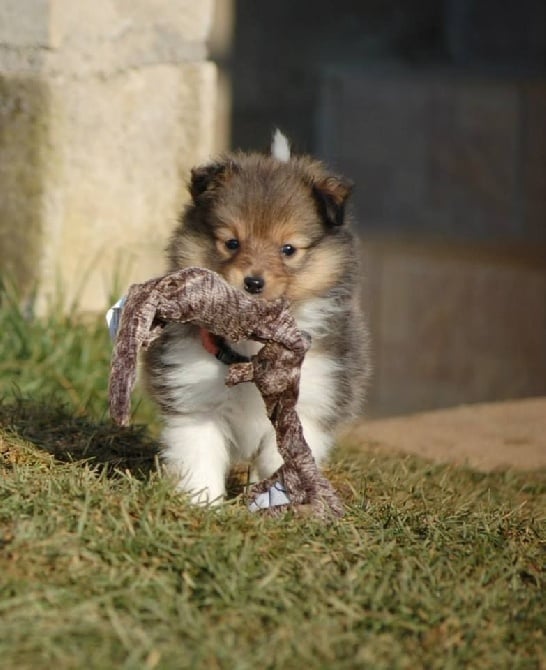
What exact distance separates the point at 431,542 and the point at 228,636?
33.1 inches

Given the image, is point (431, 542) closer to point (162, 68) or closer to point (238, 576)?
point (238, 576)

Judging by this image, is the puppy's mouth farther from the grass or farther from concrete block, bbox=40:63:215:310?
concrete block, bbox=40:63:215:310

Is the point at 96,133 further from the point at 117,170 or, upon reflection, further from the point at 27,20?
the point at 27,20

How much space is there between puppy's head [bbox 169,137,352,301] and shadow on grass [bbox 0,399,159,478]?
63 centimetres

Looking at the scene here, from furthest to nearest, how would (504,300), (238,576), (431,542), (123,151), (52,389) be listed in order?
(504,300) → (123,151) → (52,389) → (431,542) → (238,576)

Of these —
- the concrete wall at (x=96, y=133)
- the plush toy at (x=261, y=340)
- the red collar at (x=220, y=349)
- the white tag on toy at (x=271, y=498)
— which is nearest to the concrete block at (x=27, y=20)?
the concrete wall at (x=96, y=133)

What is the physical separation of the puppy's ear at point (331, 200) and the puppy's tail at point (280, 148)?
0.23 metres

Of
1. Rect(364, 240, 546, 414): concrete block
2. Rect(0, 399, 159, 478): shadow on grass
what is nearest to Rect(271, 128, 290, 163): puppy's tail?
Rect(0, 399, 159, 478): shadow on grass

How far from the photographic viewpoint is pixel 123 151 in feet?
19.7

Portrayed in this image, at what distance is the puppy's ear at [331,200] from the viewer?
12.9ft

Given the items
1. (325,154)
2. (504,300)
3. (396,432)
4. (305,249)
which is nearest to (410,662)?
(305,249)

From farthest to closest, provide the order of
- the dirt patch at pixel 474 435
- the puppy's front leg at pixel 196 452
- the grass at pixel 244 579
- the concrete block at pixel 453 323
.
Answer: the concrete block at pixel 453 323 → the dirt patch at pixel 474 435 → the puppy's front leg at pixel 196 452 → the grass at pixel 244 579

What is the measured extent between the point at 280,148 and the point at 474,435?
1.93 meters

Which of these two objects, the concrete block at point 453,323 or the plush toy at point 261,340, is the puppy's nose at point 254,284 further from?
the concrete block at point 453,323
